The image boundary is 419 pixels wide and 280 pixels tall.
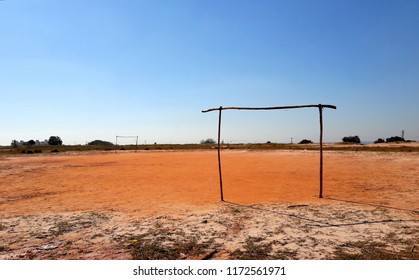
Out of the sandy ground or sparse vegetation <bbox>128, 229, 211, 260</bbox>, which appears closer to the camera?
sparse vegetation <bbox>128, 229, 211, 260</bbox>

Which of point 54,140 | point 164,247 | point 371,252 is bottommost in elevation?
point 164,247

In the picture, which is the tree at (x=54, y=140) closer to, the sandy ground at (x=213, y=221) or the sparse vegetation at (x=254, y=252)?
the sandy ground at (x=213, y=221)

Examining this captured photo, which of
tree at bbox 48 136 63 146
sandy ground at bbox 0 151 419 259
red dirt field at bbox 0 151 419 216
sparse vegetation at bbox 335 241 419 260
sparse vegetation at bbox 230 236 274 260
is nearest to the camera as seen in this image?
sparse vegetation at bbox 335 241 419 260

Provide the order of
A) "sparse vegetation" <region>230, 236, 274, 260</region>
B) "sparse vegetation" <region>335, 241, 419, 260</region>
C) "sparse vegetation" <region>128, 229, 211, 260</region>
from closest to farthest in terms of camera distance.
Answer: "sparse vegetation" <region>335, 241, 419, 260</region>
"sparse vegetation" <region>230, 236, 274, 260</region>
"sparse vegetation" <region>128, 229, 211, 260</region>

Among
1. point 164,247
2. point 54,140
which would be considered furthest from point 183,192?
point 54,140

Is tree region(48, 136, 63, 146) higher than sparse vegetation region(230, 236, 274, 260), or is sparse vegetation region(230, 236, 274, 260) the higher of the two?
tree region(48, 136, 63, 146)

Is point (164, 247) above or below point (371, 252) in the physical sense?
below

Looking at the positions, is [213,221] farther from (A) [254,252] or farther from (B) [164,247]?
(A) [254,252]

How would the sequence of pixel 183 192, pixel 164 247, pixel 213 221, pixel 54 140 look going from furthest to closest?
pixel 54 140 < pixel 183 192 < pixel 213 221 < pixel 164 247

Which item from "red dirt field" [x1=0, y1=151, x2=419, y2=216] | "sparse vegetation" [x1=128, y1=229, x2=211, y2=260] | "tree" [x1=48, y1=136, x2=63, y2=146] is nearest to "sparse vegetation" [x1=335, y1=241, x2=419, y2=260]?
"sparse vegetation" [x1=128, y1=229, x2=211, y2=260]

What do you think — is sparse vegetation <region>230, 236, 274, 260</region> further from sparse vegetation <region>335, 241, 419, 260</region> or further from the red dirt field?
the red dirt field
